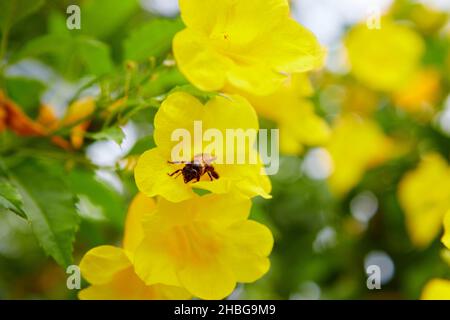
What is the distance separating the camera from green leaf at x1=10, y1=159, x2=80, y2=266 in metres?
0.94

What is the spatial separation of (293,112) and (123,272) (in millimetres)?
721

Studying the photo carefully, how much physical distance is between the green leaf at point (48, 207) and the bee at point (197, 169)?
7.3 inches

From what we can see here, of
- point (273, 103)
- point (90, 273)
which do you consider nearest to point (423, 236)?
point (273, 103)

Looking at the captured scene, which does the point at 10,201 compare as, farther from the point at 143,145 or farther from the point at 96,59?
the point at 96,59

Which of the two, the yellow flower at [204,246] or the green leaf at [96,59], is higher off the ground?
the green leaf at [96,59]

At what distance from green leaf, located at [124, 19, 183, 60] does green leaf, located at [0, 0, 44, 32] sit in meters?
0.17

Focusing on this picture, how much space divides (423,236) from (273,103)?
0.53m

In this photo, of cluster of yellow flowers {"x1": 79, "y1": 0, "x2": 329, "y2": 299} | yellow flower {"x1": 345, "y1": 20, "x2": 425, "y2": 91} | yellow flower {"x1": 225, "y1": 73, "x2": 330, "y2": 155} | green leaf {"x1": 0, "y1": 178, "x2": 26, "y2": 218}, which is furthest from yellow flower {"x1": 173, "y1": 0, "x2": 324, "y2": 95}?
yellow flower {"x1": 345, "y1": 20, "x2": 425, "y2": 91}

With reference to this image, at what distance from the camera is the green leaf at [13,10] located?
45.3 inches

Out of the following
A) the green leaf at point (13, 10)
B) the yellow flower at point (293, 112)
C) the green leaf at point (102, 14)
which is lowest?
the green leaf at point (13, 10)

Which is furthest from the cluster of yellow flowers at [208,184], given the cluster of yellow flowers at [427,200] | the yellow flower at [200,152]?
the cluster of yellow flowers at [427,200]

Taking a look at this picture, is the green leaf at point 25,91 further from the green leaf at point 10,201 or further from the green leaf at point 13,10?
the green leaf at point 10,201

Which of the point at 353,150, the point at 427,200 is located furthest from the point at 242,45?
the point at 353,150

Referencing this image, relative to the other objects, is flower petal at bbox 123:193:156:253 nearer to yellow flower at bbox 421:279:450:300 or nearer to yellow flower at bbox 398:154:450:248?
yellow flower at bbox 421:279:450:300
